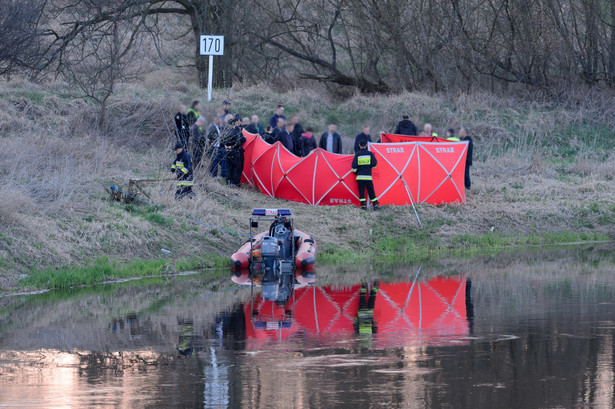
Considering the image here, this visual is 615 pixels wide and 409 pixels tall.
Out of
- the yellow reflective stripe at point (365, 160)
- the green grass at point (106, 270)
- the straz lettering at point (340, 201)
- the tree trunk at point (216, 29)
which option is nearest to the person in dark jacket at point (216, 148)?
the straz lettering at point (340, 201)

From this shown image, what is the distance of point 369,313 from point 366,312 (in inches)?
3.7

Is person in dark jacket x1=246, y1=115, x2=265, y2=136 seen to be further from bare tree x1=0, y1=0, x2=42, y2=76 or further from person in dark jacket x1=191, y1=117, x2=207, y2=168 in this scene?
bare tree x1=0, y1=0, x2=42, y2=76

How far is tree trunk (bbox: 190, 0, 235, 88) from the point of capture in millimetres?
36000

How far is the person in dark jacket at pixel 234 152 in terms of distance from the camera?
2439 cm

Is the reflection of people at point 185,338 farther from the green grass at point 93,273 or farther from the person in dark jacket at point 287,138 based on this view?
the person in dark jacket at point 287,138

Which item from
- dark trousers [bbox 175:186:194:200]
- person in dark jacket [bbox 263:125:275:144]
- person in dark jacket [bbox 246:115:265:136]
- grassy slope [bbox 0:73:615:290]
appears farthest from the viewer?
person in dark jacket [bbox 246:115:265:136]

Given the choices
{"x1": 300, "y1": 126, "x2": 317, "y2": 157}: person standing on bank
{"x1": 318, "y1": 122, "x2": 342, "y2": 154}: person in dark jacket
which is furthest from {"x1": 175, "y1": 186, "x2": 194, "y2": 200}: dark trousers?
{"x1": 318, "y1": 122, "x2": 342, "y2": 154}: person in dark jacket

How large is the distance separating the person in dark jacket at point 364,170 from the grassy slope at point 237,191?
48 cm

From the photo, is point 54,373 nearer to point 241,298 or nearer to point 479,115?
point 241,298

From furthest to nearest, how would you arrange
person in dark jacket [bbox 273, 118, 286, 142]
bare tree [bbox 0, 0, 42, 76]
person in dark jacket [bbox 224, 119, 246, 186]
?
person in dark jacket [bbox 273, 118, 286, 142] < person in dark jacket [bbox 224, 119, 246, 186] < bare tree [bbox 0, 0, 42, 76]

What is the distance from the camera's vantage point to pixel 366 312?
1377 cm

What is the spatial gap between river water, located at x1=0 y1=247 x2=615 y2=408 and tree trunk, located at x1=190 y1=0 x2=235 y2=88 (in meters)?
20.0

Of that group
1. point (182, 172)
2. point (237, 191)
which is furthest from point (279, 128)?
point (182, 172)

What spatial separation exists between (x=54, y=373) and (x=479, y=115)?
89.2ft
